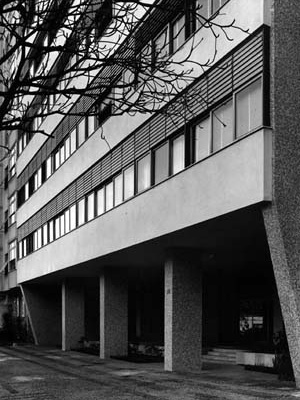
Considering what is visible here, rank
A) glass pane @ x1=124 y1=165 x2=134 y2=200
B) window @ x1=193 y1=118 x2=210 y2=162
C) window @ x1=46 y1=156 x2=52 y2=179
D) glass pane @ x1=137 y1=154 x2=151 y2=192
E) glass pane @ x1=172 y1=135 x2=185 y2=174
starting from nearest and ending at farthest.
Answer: window @ x1=193 y1=118 x2=210 y2=162
glass pane @ x1=172 y1=135 x2=185 y2=174
glass pane @ x1=137 y1=154 x2=151 y2=192
glass pane @ x1=124 y1=165 x2=134 y2=200
window @ x1=46 y1=156 x2=52 y2=179

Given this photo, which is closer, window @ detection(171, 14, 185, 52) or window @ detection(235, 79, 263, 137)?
window @ detection(235, 79, 263, 137)

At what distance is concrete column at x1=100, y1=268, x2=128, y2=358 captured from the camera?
2761 cm

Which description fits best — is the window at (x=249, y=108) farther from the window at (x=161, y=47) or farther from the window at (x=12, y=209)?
the window at (x=12, y=209)

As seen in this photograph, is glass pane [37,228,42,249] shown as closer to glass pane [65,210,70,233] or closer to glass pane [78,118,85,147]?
glass pane [65,210,70,233]

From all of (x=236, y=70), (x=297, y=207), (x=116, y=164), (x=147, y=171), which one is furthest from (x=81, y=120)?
(x=297, y=207)

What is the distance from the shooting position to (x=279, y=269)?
13.9m

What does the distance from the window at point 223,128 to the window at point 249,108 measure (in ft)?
1.17

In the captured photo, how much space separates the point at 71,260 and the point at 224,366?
9.36m

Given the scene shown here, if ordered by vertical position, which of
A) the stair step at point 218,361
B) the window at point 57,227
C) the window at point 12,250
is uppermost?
the window at point 57,227

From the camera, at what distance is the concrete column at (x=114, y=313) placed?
27.6m

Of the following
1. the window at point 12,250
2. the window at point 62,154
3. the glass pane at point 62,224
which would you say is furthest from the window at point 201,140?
the window at point 12,250

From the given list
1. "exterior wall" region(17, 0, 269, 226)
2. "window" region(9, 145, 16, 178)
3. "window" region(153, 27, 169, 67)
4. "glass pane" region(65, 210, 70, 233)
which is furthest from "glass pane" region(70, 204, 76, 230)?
"window" region(9, 145, 16, 178)

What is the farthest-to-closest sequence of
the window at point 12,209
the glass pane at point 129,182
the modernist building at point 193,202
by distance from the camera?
the window at point 12,209 < the glass pane at point 129,182 < the modernist building at point 193,202

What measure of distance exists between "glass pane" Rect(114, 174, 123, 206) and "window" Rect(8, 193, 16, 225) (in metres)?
26.9
